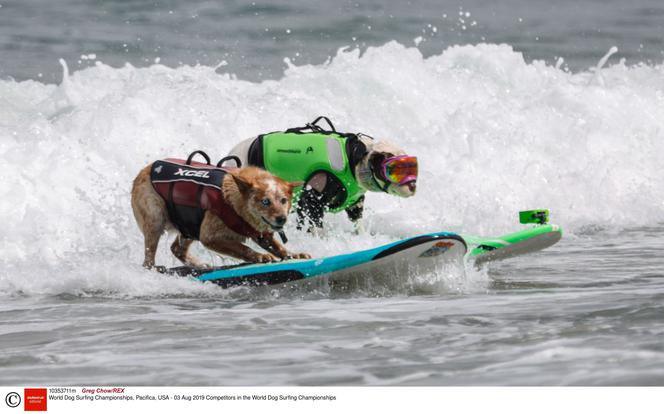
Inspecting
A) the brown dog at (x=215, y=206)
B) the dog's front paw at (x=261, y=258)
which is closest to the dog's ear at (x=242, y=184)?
the brown dog at (x=215, y=206)

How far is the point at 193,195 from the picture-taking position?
8516mm

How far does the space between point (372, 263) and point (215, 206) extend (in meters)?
1.32

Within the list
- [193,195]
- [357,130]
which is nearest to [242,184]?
[193,195]

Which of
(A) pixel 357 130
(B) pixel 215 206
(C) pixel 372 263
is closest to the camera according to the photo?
(C) pixel 372 263

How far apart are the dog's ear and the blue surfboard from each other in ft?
1.89

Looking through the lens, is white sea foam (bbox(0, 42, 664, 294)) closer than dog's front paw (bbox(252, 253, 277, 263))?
No

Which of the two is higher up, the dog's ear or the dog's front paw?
the dog's ear

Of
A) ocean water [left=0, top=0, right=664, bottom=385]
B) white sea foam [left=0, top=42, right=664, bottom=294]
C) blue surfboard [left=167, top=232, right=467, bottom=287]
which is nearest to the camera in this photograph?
ocean water [left=0, top=0, right=664, bottom=385]

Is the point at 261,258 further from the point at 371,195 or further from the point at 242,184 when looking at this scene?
the point at 371,195

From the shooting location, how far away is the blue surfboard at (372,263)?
7820 mm

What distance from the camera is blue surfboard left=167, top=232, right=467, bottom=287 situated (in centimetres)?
782

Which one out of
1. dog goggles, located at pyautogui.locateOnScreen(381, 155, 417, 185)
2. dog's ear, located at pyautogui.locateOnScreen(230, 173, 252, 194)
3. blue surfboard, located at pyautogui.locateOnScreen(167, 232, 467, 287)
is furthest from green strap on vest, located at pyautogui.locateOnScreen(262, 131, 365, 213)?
blue surfboard, located at pyautogui.locateOnScreen(167, 232, 467, 287)

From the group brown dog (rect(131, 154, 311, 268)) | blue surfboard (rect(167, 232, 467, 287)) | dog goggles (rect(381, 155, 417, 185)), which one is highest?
dog goggles (rect(381, 155, 417, 185))

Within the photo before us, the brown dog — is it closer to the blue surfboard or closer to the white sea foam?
the blue surfboard
